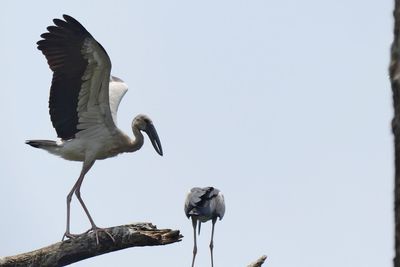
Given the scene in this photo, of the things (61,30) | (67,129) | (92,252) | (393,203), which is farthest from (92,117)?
(393,203)

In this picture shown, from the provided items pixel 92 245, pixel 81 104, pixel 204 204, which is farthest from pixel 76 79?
pixel 204 204

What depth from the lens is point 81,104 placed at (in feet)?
35.0

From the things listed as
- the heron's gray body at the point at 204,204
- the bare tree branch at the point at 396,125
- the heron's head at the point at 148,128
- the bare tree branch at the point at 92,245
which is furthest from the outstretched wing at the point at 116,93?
the bare tree branch at the point at 396,125

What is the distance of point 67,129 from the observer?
1086 cm

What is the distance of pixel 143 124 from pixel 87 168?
3.19ft

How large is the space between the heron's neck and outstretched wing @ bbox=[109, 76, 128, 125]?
297 millimetres

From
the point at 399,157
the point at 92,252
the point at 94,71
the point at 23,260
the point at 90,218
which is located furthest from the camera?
the point at 94,71

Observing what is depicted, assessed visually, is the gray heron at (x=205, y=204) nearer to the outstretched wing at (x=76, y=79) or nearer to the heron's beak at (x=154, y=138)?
the heron's beak at (x=154, y=138)

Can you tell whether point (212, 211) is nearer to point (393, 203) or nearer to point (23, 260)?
point (23, 260)

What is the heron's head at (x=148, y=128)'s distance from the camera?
11312 millimetres

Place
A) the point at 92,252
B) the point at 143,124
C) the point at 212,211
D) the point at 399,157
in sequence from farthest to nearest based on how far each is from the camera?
the point at 212,211, the point at 143,124, the point at 92,252, the point at 399,157

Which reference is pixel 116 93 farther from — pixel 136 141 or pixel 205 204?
pixel 205 204

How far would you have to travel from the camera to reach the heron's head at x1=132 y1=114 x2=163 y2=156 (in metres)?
11.3

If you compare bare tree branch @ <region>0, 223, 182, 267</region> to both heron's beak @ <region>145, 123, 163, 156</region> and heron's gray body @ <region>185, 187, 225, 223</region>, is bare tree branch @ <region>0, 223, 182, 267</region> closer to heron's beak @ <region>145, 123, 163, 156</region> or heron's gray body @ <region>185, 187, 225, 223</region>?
heron's beak @ <region>145, 123, 163, 156</region>
